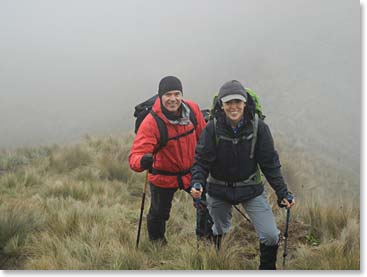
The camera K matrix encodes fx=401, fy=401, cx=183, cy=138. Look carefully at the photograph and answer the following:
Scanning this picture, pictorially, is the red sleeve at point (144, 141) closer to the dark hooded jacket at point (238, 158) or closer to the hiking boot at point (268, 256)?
the dark hooded jacket at point (238, 158)

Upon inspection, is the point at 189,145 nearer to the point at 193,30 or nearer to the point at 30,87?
the point at 193,30

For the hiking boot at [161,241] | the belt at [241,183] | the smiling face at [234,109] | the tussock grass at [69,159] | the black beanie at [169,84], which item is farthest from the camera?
the tussock grass at [69,159]

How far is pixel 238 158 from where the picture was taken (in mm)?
2873

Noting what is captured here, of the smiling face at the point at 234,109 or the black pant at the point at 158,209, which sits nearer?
the smiling face at the point at 234,109

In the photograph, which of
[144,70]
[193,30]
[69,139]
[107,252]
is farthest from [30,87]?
[107,252]

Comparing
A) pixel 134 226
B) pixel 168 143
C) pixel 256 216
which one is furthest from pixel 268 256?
pixel 134 226

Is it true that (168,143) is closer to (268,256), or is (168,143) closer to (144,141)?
(144,141)

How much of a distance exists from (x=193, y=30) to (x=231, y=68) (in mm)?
1016

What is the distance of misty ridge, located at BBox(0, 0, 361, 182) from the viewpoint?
5.38 m

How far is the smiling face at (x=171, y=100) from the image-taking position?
3260 mm

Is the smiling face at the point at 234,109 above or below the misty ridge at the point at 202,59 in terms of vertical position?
below

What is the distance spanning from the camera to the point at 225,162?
291 cm

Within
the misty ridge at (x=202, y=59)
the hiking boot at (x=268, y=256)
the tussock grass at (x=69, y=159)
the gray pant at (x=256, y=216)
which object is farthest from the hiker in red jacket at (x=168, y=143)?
the tussock grass at (x=69, y=159)

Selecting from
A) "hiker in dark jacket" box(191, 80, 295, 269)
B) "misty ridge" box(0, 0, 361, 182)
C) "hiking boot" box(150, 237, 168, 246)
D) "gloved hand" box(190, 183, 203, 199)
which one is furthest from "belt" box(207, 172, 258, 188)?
"misty ridge" box(0, 0, 361, 182)
